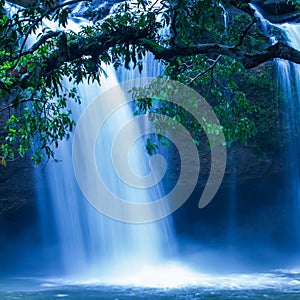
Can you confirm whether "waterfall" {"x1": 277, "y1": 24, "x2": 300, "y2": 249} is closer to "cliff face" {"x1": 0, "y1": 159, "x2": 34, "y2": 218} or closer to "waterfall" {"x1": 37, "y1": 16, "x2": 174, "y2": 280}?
"waterfall" {"x1": 37, "y1": 16, "x2": 174, "y2": 280}

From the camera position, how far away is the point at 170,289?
743 cm

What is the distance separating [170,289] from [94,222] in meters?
3.31

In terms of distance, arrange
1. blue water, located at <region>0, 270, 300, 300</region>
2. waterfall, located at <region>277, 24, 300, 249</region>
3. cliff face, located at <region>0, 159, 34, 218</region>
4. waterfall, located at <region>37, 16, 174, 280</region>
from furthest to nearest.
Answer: waterfall, located at <region>277, 24, 300, 249</region> < waterfall, located at <region>37, 16, 174, 280</region> < cliff face, located at <region>0, 159, 34, 218</region> < blue water, located at <region>0, 270, 300, 300</region>

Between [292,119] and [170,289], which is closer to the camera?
[170,289]

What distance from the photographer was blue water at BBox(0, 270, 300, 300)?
22.7 feet

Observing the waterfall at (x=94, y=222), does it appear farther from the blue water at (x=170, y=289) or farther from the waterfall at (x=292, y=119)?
the waterfall at (x=292, y=119)

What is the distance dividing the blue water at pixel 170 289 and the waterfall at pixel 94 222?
125 centimetres

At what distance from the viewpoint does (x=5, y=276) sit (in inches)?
367

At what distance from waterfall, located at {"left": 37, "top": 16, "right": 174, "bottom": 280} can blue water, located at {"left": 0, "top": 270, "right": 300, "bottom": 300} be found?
49.4 inches

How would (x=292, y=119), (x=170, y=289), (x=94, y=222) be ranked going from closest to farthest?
(x=170, y=289), (x=94, y=222), (x=292, y=119)

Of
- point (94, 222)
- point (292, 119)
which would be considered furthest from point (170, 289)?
point (292, 119)

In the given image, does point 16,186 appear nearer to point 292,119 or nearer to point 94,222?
point 94,222

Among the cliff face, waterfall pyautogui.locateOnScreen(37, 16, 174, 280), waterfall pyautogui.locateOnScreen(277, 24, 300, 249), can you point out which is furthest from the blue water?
waterfall pyautogui.locateOnScreen(277, 24, 300, 249)

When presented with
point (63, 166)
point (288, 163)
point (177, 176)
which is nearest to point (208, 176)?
point (177, 176)
